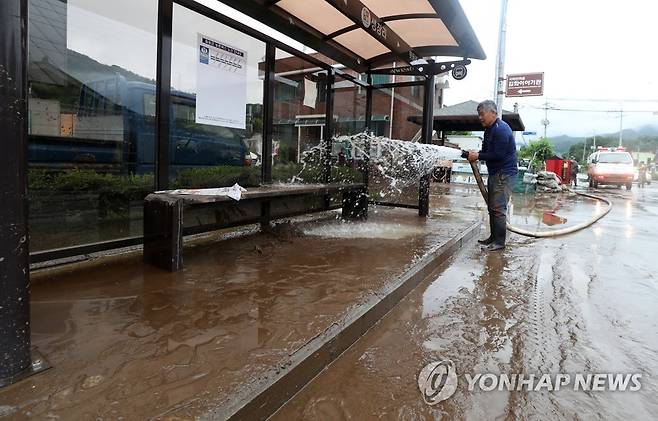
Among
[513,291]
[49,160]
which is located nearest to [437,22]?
[513,291]

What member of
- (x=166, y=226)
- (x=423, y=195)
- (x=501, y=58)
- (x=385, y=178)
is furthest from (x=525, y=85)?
(x=166, y=226)

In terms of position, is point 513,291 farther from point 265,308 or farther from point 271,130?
point 271,130

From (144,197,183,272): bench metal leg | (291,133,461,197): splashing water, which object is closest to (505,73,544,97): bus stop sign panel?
(291,133,461,197): splashing water

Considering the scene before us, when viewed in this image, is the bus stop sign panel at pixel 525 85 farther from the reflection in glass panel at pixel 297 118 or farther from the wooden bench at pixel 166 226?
the wooden bench at pixel 166 226

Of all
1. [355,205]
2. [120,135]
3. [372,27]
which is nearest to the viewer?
[120,135]

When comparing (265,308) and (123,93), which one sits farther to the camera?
(123,93)

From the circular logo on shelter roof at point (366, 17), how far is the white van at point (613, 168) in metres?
22.6

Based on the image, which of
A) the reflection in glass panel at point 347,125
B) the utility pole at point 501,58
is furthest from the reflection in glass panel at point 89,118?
the utility pole at point 501,58

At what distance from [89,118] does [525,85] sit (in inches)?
515

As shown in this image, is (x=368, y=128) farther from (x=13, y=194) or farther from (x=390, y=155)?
(x=13, y=194)

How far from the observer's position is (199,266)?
4.15 m

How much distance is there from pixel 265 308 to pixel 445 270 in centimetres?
262

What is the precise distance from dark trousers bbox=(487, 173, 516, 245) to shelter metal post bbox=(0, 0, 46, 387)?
5.48 m

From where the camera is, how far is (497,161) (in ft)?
19.7
